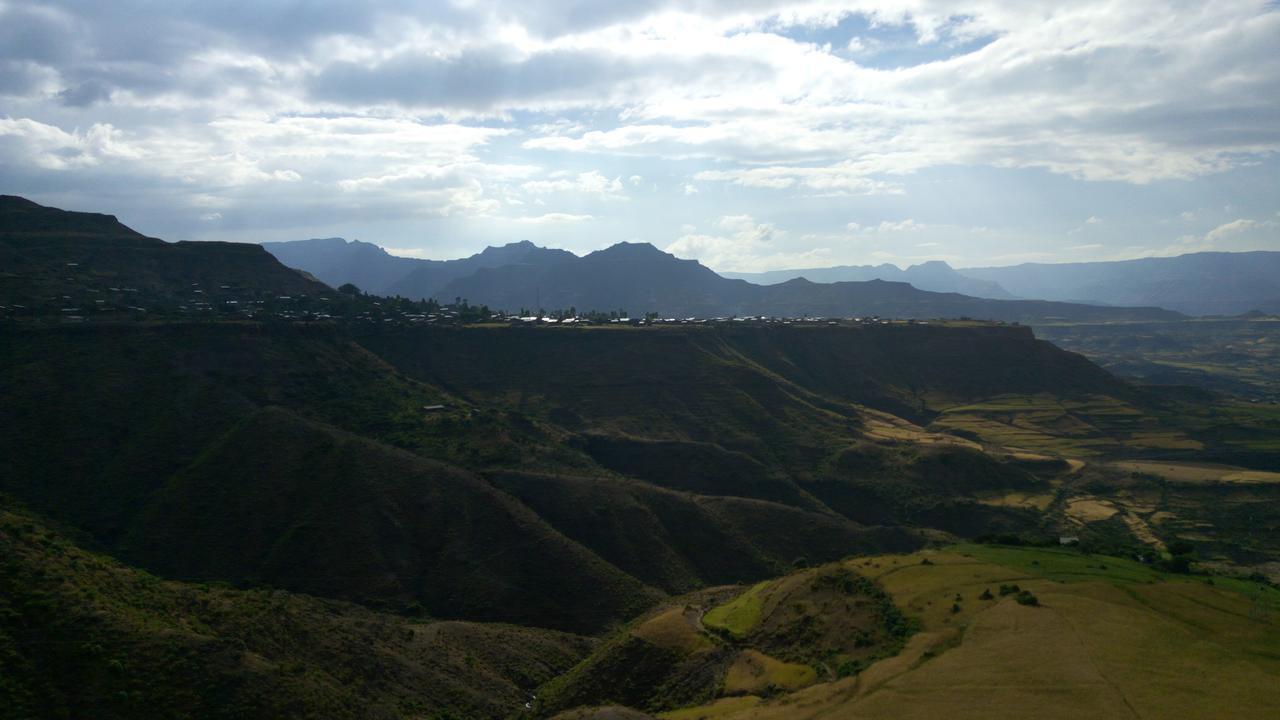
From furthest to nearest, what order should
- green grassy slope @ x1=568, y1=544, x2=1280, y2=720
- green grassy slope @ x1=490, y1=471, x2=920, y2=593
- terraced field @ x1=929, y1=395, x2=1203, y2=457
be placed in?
1. terraced field @ x1=929, y1=395, x2=1203, y2=457
2. green grassy slope @ x1=490, y1=471, x2=920, y2=593
3. green grassy slope @ x1=568, y1=544, x2=1280, y2=720

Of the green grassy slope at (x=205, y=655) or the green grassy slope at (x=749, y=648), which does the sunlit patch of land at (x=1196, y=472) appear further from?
the green grassy slope at (x=205, y=655)

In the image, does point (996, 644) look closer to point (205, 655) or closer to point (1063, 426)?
point (205, 655)

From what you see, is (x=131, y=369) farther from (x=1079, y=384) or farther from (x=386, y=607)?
(x=1079, y=384)

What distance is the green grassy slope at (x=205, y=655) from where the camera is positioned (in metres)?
39.1

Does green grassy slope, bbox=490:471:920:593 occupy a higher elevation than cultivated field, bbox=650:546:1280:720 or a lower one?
lower

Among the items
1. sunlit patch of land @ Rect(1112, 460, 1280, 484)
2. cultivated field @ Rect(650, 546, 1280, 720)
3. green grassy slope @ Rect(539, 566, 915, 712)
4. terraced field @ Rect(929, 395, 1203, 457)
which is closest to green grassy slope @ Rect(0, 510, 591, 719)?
green grassy slope @ Rect(539, 566, 915, 712)

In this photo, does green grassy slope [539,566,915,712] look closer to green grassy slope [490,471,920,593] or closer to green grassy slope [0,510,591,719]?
green grassy slope [0,510,591,719]

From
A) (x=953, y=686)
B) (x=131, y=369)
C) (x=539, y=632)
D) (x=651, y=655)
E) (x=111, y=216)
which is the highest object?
(x=111, y=216)

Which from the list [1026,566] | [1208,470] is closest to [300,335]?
[1026,566]

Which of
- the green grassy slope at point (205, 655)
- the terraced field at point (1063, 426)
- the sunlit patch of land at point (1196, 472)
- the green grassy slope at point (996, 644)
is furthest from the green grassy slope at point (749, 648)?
the terraced field at point (1063, 426)

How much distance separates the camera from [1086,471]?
11938 cm

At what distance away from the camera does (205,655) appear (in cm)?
4138

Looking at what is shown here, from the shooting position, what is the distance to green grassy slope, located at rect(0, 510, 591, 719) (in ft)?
128

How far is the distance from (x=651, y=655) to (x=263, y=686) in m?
22.7
